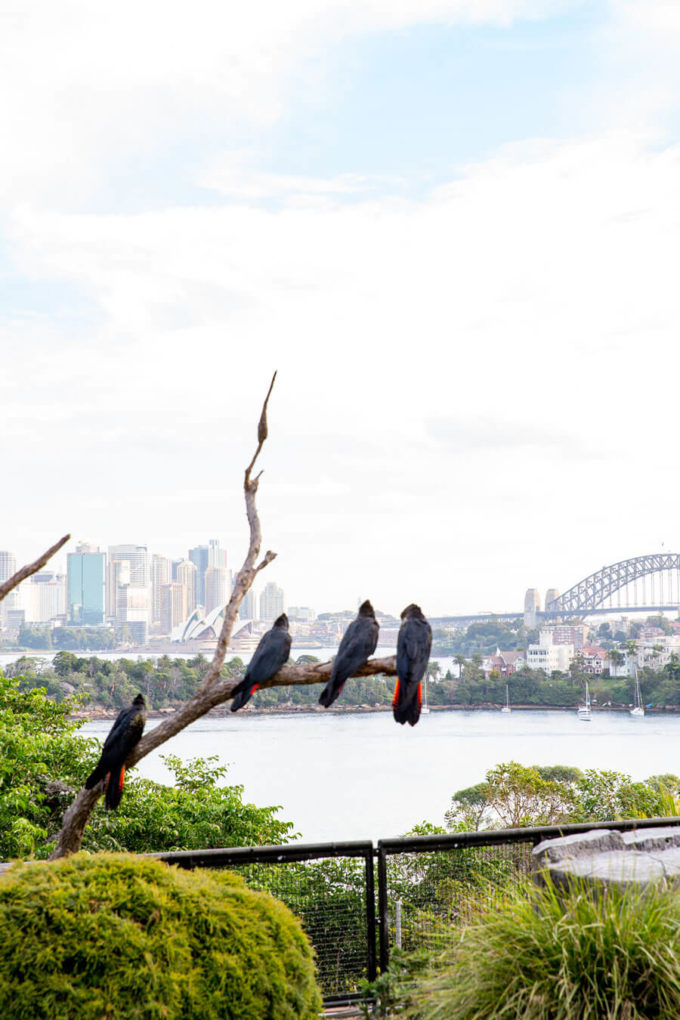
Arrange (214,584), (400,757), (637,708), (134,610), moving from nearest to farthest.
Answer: (214,584) < (134,610) < (400,757) < (637,708)

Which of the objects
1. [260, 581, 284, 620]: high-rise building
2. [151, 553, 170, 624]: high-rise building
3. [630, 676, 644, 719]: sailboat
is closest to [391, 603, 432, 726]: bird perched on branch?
[260, 581, 284, 620]: high-rise building

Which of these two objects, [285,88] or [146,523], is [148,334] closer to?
[285,88]

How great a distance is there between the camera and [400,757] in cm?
5516

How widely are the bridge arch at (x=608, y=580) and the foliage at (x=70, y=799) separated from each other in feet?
213

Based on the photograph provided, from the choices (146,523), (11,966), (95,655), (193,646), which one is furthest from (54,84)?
(146,523)

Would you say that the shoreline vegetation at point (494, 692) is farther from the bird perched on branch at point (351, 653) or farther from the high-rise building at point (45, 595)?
the bird perched on branch at point (351, 653)

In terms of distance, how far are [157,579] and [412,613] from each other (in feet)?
83.0

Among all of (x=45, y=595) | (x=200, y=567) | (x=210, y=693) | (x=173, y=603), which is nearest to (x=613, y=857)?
(x=210, y=693)

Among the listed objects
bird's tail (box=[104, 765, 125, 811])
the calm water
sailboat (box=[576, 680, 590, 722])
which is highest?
bird's tail (box=[104, 765, 125, 811])

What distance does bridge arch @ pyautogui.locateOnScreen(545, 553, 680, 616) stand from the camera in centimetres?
7506

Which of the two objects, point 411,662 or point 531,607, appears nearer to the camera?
point 411,662

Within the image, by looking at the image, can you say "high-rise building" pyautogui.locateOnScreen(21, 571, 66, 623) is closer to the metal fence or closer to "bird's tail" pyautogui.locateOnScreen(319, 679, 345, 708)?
the metal fence

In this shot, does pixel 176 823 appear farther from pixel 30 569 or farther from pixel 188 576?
pixel 188 576

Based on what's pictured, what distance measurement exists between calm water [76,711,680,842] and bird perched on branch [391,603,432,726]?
104ft
